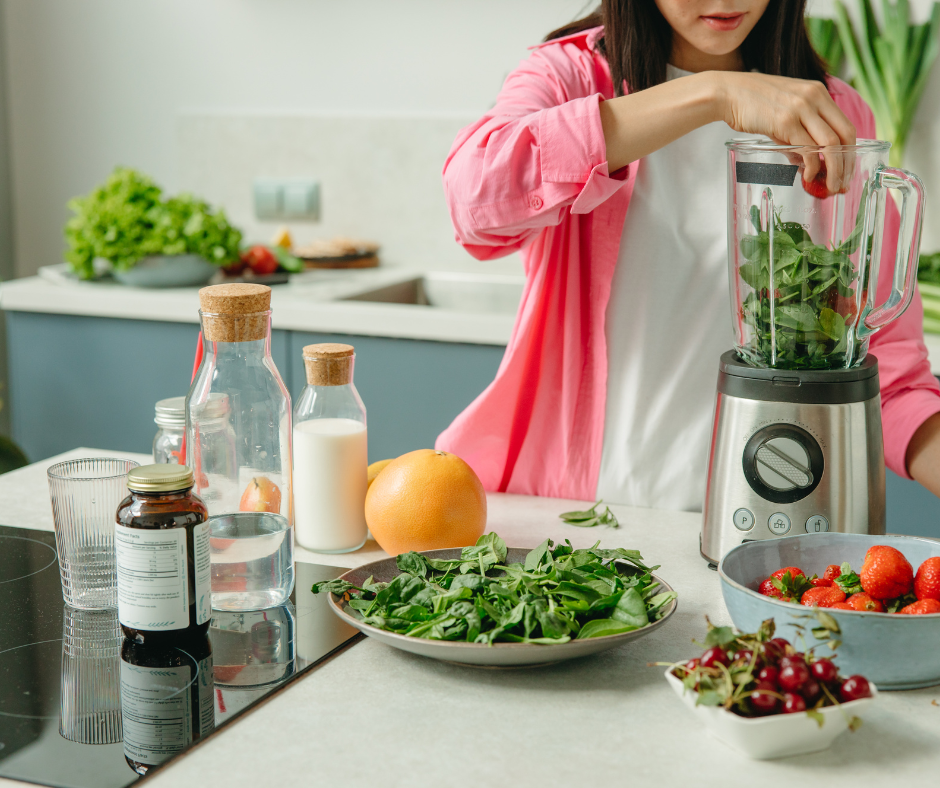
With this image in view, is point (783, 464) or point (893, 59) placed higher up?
point (893, 59)

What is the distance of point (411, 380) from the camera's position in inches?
80.3

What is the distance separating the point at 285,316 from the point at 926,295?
126 centimetres

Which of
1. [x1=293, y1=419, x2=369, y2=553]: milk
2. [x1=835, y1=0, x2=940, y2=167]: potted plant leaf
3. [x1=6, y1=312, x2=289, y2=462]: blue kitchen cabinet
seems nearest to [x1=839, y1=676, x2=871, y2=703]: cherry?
[x1=293, y1=419, x2=369, y2=553]: milk

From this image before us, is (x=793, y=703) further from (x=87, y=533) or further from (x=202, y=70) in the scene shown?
(x=202, y=70)

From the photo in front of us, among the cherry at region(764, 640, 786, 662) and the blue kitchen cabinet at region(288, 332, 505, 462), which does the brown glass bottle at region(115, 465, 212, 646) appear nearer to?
the cherry at region(764, 640, 786, 662)

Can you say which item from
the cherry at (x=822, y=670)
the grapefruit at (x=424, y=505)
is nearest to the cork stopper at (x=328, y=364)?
the grapefruit at (x=424, y=505)

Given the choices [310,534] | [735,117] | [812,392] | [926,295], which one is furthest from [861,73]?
[310,534]

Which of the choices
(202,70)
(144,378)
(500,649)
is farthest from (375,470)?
(202,70)

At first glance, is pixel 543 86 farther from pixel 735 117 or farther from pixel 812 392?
pixel 812 392

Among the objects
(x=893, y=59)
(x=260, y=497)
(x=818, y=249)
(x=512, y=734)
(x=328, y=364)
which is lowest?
(x=512, y=734)

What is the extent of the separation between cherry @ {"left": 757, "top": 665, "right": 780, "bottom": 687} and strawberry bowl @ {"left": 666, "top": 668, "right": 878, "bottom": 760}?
20mm

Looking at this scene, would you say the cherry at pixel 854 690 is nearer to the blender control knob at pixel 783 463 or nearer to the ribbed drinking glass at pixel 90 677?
the blender control knob at pixel 783 463

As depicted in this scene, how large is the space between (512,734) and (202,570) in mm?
265

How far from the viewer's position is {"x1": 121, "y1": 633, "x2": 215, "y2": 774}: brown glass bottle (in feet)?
2.09
